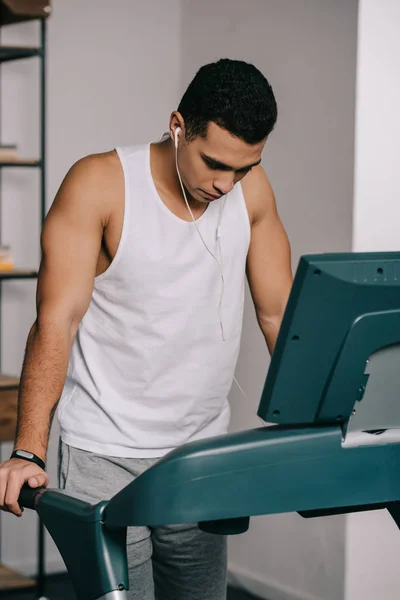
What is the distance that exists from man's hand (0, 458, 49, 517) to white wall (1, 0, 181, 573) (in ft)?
7.45

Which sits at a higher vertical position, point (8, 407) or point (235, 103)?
point (235, 103)

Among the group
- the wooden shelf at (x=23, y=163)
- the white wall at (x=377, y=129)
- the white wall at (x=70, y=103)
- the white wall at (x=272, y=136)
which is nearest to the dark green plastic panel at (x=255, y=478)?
the white wall at (x=377, y=129)

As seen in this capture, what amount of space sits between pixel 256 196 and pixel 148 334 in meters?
0.36

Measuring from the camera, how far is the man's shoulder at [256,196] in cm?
183

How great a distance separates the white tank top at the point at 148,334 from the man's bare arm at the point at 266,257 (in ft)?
0.23

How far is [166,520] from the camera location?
3.50 ft

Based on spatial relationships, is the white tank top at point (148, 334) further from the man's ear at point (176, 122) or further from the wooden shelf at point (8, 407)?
the wooden shelf at point (8, 407)

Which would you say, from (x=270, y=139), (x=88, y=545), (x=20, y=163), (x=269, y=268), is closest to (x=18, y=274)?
(x=20, y=163)

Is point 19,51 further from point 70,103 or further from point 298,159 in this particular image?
point 298,159

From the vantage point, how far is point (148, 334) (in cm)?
172

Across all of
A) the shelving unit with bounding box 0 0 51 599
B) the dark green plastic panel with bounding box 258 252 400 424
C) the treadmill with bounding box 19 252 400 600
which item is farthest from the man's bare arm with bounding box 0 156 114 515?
the shelving unit with bounding box 0 0 51 599

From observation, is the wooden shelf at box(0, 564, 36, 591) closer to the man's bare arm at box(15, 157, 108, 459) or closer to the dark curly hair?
the man's bare arm at box(15, 157, 108, 459)

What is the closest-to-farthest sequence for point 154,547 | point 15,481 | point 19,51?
point 15,481
point 154,547
point 19,51

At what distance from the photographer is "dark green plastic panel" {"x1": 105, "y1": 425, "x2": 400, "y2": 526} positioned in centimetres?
107
